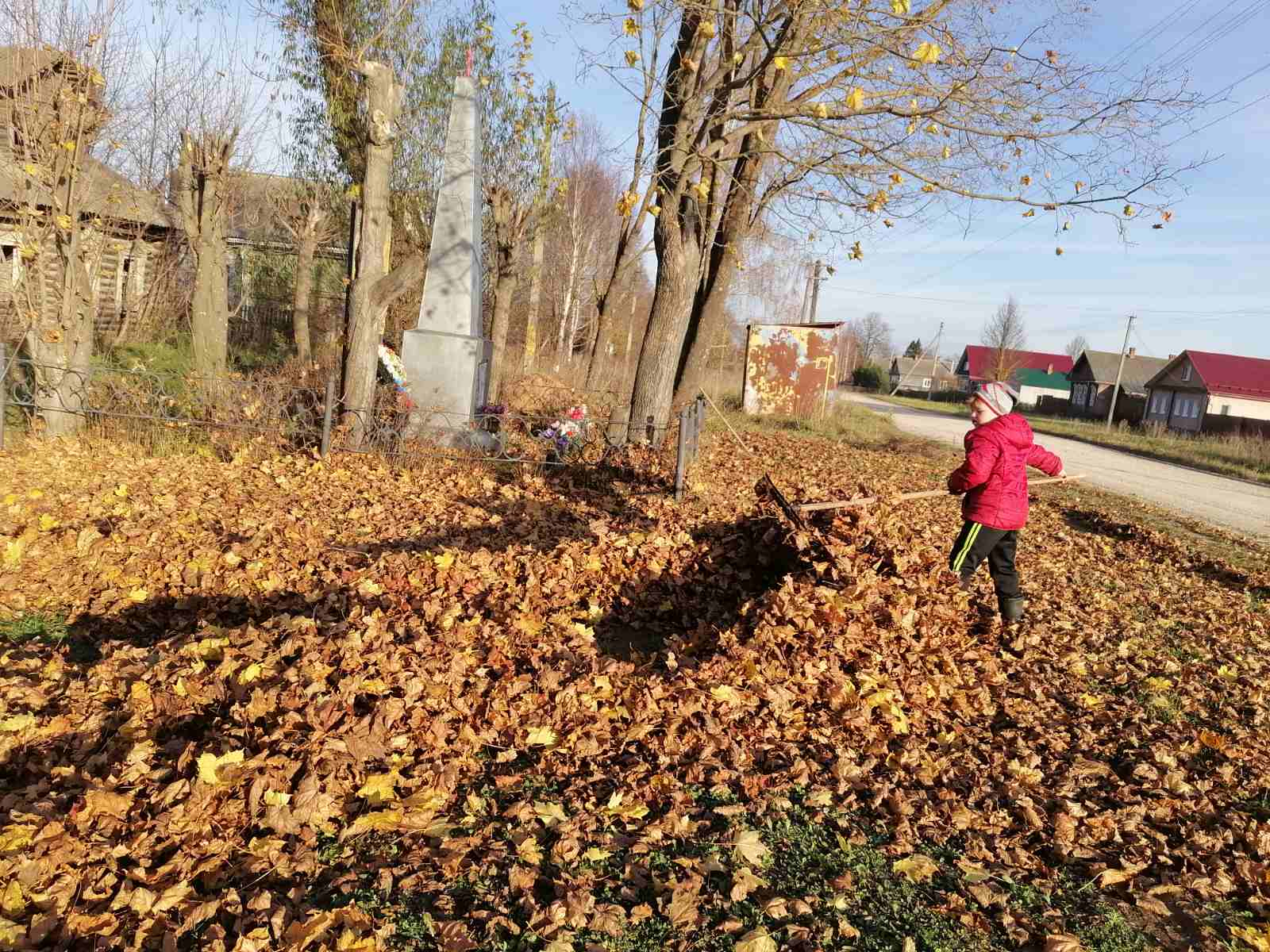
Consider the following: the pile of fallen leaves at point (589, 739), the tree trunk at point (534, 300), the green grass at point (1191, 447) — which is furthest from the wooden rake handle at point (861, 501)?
the green grass at point (1191, 447)

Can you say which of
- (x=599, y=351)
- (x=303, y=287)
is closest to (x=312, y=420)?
(x=599, y=351)

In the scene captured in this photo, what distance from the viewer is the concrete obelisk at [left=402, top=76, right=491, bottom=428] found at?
10258 millimetres

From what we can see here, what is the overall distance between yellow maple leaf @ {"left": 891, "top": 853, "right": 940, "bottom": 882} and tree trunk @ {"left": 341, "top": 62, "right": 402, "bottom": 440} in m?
7.70

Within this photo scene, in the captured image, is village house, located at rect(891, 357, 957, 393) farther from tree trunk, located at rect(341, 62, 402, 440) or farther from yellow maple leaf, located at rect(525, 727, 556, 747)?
yellow maple leaf, located at rect(525, 727, 556, 747)

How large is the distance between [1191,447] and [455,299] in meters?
23.3

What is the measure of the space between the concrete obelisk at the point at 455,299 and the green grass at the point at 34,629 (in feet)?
17.8

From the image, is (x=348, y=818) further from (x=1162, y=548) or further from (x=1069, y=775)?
(x=1162, y=548)

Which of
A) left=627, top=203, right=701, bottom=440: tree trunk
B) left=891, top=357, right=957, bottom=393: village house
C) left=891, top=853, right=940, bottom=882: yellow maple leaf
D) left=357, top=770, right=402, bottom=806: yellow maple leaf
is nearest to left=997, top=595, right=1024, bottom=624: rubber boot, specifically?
left=891, top=853, right=940, bottom=882: yellow maple leaf

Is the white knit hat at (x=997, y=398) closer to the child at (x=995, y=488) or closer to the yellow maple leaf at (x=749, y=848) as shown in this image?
the child at (x=995, y=488)

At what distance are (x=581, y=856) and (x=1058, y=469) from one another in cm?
422

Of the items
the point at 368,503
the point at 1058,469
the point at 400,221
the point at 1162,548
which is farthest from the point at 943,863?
the point at 400,221

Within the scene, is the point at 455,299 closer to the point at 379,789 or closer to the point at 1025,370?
the point at 379,789

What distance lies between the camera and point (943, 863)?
119 inches

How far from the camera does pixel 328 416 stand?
842 centimetres
